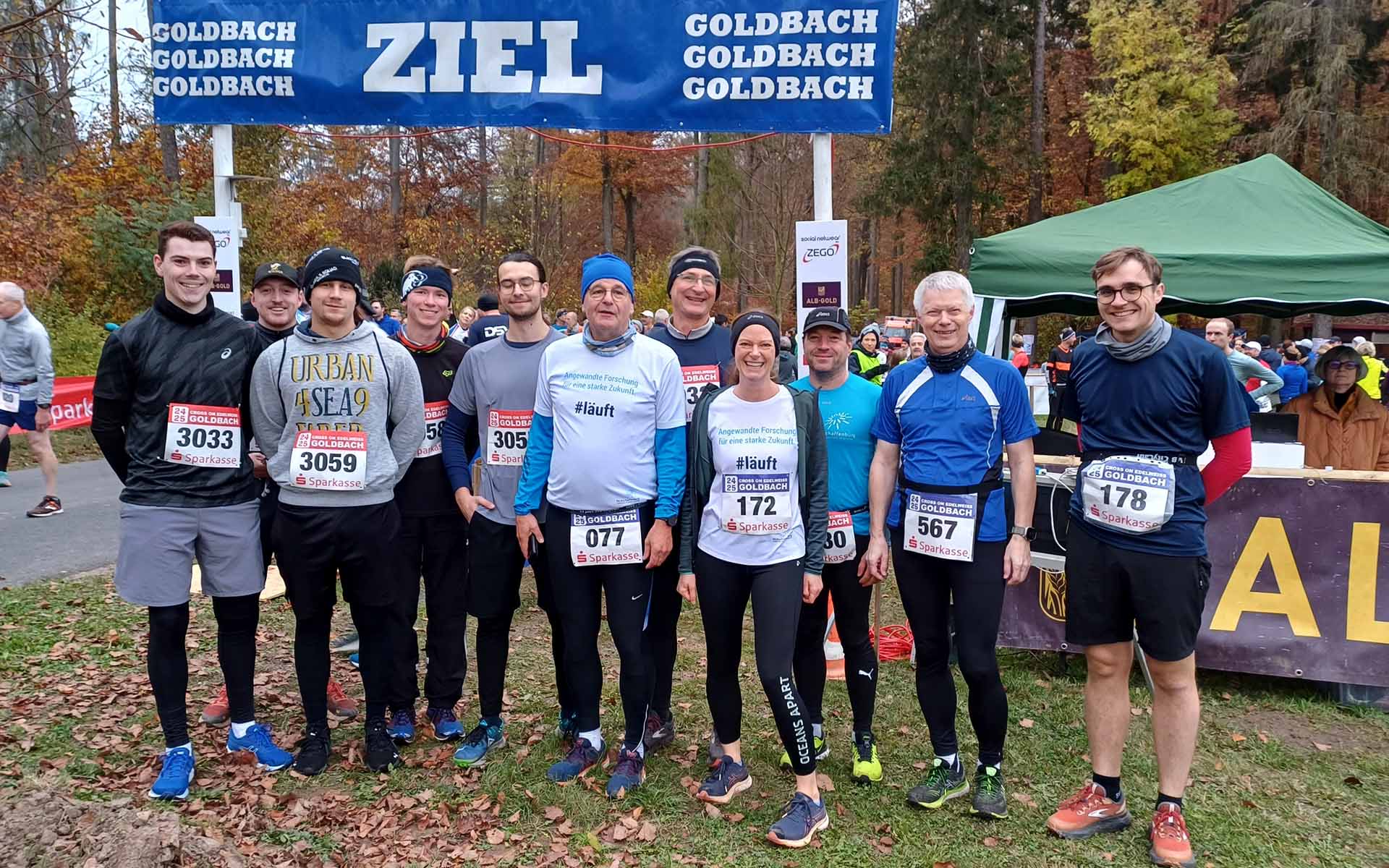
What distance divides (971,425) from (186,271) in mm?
3164

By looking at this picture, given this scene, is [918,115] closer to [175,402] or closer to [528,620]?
[528,620]

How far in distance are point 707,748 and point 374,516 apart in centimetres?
192

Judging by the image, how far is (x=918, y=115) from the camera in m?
30.5

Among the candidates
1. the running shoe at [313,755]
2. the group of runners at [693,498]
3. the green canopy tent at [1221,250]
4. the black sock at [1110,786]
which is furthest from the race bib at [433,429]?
the green canopy tent at [1221,250]

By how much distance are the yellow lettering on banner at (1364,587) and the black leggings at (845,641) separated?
2933mm

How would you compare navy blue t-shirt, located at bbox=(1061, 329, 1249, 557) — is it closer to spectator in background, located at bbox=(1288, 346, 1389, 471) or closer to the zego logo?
the zego logo

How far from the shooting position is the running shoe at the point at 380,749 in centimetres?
400

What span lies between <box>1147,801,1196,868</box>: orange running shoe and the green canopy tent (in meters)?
3.94

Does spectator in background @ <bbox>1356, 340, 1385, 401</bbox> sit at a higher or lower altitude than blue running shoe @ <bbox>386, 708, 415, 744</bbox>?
higher

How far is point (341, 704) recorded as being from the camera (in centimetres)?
468

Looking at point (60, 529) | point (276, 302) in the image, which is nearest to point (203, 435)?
point (276, 302)

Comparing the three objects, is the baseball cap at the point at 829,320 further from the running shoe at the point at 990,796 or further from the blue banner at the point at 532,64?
the blue banner at the point at 532,64

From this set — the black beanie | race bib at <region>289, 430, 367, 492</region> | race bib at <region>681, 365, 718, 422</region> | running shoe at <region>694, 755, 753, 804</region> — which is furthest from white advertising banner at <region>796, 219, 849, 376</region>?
race bib at <region>289, 430, 367, 492</region>

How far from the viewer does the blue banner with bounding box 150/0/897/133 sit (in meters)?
5.86
